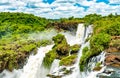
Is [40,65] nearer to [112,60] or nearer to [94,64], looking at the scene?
[94,64]

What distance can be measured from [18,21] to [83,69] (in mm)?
40730

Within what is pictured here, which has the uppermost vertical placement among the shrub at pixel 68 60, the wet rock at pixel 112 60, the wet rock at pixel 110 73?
the shrub at pixel 68 60

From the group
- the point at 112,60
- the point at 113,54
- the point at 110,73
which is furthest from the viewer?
the point at 113,54

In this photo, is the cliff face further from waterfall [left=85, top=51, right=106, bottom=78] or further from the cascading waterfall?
the cascading waterfall

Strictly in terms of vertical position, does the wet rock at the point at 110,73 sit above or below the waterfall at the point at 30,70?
below

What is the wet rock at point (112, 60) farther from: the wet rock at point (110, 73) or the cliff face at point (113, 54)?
the wet rock at point (110, 73)

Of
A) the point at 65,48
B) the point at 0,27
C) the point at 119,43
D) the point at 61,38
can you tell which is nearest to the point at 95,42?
the point at 119,43

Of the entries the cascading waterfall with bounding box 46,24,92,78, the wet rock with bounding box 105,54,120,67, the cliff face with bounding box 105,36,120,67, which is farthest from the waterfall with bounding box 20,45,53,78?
the wet rock with bounding box 105,54,120,67

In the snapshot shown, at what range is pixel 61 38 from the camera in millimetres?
39594

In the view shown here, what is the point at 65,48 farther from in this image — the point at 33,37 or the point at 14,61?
the point at 33,37

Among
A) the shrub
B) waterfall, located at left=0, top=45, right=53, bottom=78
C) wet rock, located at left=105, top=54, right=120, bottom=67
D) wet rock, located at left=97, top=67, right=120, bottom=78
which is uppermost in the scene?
waterfall, located at left=0, top=45, right=53, bottom=78

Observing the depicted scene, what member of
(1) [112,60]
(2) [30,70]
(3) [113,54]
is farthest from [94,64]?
(2) [30,70]

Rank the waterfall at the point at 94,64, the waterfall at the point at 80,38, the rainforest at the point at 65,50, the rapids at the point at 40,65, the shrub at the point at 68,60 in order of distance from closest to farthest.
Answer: the waterfall at the point at 94,64, the rainforest at the point at 65,50, the waterfall at the point at 80,38, the shrub at the point at 68,60, the rapids at the point at 40,65

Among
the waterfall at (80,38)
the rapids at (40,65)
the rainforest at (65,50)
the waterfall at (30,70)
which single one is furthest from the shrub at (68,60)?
the waterfall at (30,70)
